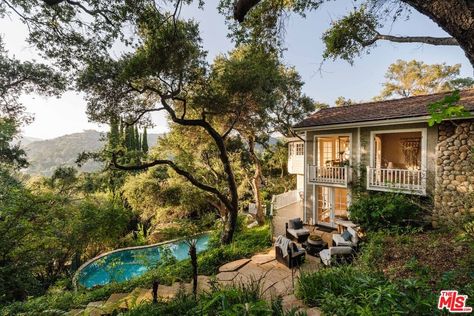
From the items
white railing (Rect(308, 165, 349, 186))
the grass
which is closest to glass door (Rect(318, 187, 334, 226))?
white railing (Rect(308, 165, 349, 186))

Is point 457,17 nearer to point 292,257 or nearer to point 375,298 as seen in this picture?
point 375,298

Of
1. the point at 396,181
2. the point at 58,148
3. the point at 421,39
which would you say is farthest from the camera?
the point at 58,148

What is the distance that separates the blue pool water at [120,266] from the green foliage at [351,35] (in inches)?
369

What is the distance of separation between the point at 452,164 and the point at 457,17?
7.70 m

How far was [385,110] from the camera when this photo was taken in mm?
10070

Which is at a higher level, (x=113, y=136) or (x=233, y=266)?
(x=113, y=136)

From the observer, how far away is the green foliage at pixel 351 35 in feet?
24.2

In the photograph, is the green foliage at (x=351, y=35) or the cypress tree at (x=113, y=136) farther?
the cypress tree at (x=113, y=136)

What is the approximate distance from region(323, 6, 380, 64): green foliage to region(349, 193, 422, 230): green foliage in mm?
5105

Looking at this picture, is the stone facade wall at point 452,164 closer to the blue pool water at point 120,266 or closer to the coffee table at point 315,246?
the coffee table at point 315,246

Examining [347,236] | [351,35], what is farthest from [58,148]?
[347,236]

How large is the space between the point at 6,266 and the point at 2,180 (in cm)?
222

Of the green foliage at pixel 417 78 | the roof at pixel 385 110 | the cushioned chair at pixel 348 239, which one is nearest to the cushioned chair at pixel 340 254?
the cushioned chair at pixel 348 239

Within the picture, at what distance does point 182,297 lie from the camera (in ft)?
13.1
